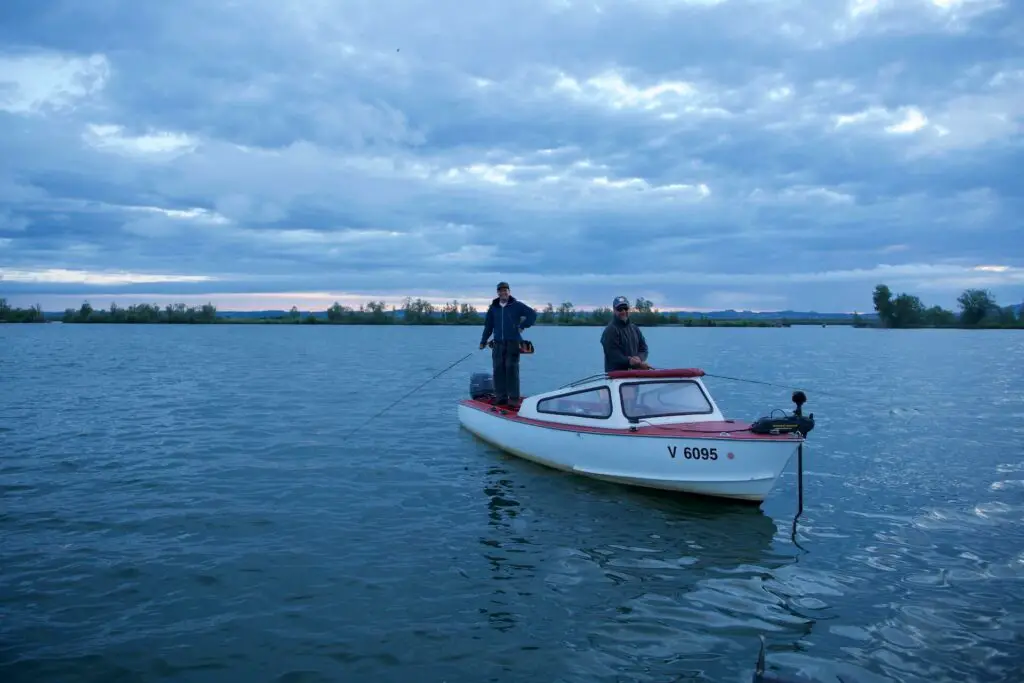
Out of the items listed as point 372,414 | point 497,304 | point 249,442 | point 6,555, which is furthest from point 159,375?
point 6,555

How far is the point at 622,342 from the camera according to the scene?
1411 cm

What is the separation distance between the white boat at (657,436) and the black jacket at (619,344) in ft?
1.56

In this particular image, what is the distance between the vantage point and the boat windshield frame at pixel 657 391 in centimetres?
1334

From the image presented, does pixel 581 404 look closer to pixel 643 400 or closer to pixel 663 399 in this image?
pixel 643 400

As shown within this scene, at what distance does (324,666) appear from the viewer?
6875 millimetres

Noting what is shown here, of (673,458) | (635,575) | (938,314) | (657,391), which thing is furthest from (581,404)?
(938,314)

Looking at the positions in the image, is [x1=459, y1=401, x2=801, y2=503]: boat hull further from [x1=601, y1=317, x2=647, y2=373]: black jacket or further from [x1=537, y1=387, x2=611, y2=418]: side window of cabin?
[x1=601, y1=317, x2=647, y2=373]: black jacket

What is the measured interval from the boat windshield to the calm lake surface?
60.5 inches

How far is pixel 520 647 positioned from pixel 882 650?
3.60 meters

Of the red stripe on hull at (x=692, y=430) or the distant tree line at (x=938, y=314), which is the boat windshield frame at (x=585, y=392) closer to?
the red stripe on hull at (x=692, y=430)

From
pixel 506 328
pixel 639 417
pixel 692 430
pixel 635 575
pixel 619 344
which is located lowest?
pixel 635 575

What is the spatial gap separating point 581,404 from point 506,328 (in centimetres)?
333

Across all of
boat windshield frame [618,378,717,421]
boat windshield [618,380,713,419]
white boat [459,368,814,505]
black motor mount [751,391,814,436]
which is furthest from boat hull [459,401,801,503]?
boat windshield [618,380,713,419]

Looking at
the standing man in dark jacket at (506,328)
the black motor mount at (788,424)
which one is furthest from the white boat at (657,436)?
the standing man in dark jacket at (506,328)
